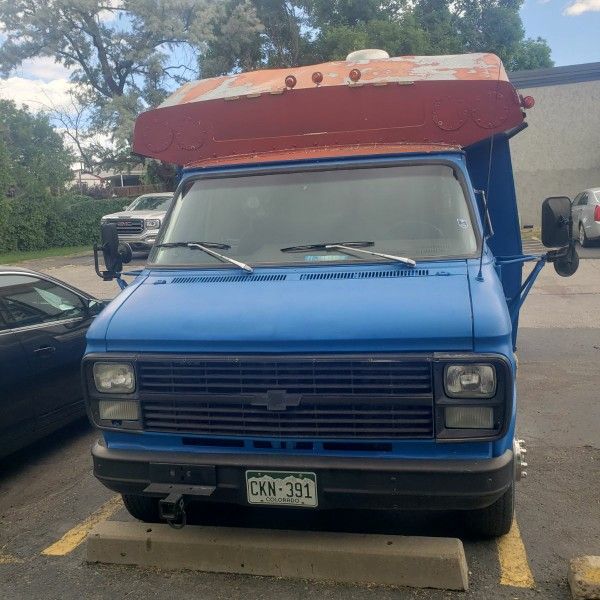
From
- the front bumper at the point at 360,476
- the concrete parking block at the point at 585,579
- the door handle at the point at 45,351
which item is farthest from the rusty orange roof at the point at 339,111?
the concrete parking block at the point at 585,579

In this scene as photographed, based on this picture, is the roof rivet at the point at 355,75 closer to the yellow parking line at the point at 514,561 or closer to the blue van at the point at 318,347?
the blue van at the point at 318,347

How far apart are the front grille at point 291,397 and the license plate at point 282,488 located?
7.8 inches

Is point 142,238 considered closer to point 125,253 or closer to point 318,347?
point 125,253

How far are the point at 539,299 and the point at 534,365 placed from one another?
4348 millimetres

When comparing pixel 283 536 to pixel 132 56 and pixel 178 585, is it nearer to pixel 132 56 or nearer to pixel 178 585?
pixel 178 585

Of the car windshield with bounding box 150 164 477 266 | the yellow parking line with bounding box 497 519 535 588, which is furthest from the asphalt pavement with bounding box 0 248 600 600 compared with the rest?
the car windshield with bounding box 150 164 477 266

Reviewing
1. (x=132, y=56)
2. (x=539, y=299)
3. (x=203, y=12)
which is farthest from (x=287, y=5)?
(x=539, y=299)

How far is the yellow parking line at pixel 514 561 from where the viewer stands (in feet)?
12.0

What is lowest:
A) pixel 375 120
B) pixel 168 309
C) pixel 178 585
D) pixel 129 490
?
pixel 178 585

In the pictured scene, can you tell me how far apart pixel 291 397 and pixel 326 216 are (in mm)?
1415

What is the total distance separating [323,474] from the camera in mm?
3502

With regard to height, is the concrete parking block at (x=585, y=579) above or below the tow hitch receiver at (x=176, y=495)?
below

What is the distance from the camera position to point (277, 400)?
3.49m

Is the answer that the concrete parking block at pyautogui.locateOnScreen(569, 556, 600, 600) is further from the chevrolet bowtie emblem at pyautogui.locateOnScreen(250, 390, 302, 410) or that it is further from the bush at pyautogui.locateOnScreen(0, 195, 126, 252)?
the bush at pyautogui.locateOnScreen(0, 195, 126, 252)
